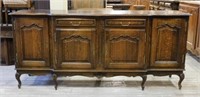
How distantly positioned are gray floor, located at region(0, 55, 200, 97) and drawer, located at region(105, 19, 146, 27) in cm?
82

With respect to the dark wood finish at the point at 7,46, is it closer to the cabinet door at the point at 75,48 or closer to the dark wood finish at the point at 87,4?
the dark wood finish at the point at 87,4

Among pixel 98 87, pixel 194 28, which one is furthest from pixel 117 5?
pixel 98 87

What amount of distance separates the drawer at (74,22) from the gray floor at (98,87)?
0.83m

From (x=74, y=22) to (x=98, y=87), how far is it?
91 cm

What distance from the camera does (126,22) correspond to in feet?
9.99

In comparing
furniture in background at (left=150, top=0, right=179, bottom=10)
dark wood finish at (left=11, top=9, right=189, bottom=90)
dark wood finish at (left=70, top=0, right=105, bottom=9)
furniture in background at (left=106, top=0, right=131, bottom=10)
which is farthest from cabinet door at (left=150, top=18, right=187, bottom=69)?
furniture in background at (left=106, top=0, right=131, bottom=10)

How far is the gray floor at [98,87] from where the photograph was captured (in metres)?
3.14

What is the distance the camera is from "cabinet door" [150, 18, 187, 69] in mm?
3066

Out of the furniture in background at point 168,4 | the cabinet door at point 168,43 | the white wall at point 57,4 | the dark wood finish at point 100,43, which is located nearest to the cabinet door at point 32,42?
the dark wood finish at point 100,43

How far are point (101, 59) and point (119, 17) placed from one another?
55 cm

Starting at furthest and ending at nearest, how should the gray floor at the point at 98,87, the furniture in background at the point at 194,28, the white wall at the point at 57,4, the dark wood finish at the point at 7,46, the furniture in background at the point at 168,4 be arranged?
the furniture in background at the point at 168,4 → the furniture in background at the point at 194,28 → the dark wood finish at the point at 7,46 → the white wall at the point at 57,4 → the gray floor at the point at 98,87

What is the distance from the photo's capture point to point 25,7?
4.07 metres

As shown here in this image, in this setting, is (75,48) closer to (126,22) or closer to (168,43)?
(126,22)

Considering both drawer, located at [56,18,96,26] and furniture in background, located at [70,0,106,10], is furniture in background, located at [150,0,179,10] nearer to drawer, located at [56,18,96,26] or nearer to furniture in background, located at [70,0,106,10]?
furniture in background, located at [70,0,106,10]
